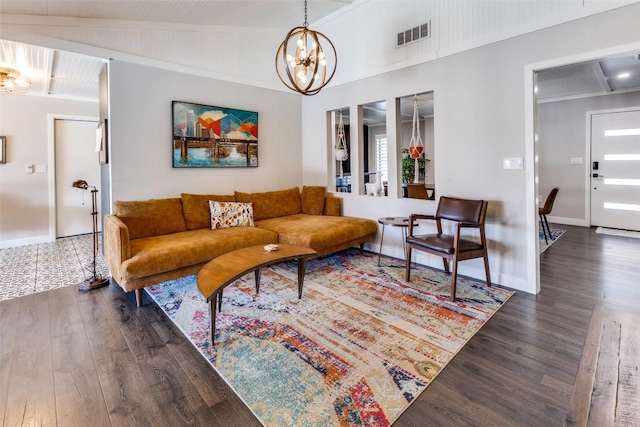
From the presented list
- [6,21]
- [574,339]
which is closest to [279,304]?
[574,339]

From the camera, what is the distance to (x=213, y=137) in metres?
4.28

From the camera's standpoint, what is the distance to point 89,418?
1562 mm

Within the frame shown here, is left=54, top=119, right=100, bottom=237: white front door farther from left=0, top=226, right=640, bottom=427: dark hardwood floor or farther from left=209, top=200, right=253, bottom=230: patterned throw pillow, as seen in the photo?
left=0, top=226, right=640, bottom=427: dark hardwood floor

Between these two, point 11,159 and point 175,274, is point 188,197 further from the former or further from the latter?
point 11,159

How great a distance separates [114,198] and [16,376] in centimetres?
210

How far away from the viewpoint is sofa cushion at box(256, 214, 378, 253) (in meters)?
3.65

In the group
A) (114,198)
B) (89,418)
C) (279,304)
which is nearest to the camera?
(89,418)

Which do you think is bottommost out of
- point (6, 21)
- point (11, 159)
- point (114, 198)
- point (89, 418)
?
point (89, 418)

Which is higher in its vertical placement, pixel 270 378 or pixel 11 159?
pixel 11 159

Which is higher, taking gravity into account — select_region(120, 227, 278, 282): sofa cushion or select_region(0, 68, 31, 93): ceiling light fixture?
select_region(0, 68, 31, 93): ceiling light fixture

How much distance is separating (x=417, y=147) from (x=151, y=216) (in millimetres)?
4313

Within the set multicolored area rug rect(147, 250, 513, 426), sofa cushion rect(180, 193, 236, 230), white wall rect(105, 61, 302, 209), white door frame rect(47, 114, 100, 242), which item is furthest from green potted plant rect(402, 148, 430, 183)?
white door frame rect(47, 114, 100, 242)

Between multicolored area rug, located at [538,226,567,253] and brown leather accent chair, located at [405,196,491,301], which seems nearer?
brown leather accent chair, located at [405,196,491,301]

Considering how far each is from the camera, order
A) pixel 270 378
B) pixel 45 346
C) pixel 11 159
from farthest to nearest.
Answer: pixel 11 159 → pixel 45 346 → pixel 270 378
